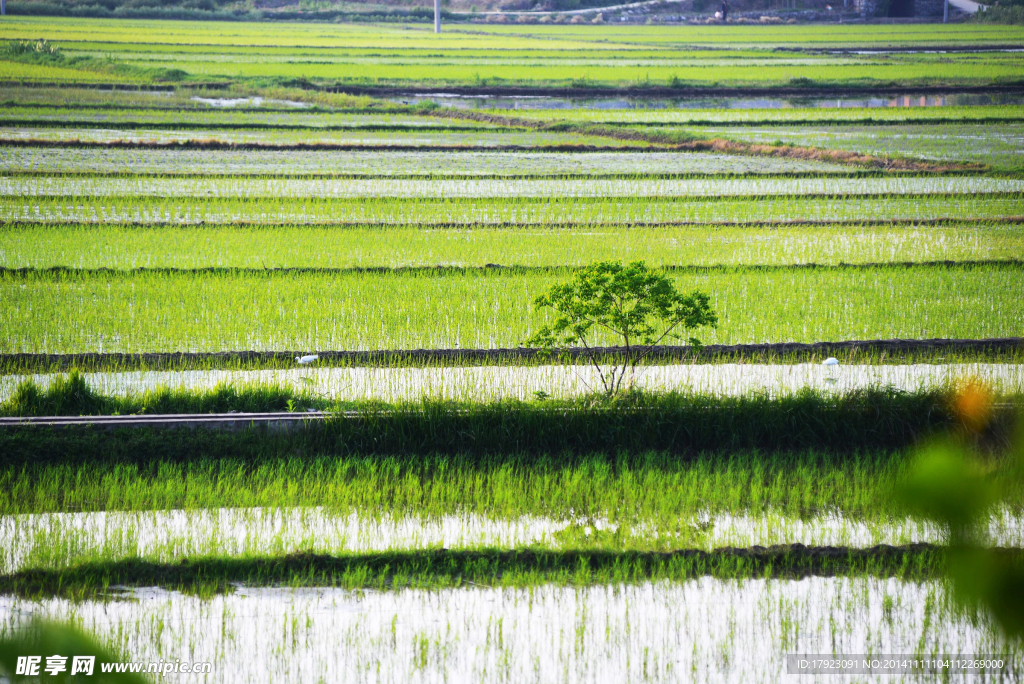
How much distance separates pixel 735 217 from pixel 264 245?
568 centimetres

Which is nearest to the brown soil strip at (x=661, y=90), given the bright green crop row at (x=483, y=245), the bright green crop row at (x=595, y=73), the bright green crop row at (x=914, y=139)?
the bright green crop row at (x=595, y=73)

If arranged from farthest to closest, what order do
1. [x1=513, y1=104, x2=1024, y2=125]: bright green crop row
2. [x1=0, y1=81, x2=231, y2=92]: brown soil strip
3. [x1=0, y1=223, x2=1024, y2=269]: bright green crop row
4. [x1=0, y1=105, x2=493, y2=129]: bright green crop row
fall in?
[x1=0, y1=81, x2=231, y2=92]: brown soil strip → [x1=513, y1=104, x2=1024, y2=125]: bright green crop row → [x1=0, y1=105, x2=493, y2=129]: bright green crop row → [x1=0, y1=223, x2=1024, y2=269]: bright green crop row

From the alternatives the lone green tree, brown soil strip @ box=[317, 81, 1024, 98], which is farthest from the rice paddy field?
brown soil strip @ box=[317, 81, 1024, 98]

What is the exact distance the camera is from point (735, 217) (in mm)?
11156

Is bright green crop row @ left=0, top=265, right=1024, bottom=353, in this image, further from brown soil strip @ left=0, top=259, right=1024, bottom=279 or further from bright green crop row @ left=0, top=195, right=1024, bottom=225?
bright green crop row @ left=0, top=195, right=1024, bottom=225

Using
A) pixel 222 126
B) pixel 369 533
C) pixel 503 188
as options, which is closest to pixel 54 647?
pixel 369 533

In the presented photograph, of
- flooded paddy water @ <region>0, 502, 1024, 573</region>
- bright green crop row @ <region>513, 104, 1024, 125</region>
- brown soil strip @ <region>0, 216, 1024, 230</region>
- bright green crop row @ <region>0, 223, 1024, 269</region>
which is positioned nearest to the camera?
flooded paddy water @ <region>0, 502, 1024, 573</region>

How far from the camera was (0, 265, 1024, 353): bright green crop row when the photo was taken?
21.2 ft

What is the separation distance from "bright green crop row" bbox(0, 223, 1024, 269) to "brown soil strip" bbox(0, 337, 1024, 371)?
2.60 m

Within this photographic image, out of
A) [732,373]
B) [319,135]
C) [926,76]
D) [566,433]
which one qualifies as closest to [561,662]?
[566,433]

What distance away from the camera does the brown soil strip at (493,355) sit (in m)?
5.84

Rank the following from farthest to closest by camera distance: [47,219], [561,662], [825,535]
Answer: [47,219]
[825,535]
[561,662]

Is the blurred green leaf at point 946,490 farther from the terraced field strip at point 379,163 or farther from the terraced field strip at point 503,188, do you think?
the terraced field strip at point 379,163

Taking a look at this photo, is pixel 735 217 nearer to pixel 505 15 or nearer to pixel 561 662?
pixel 561 662
